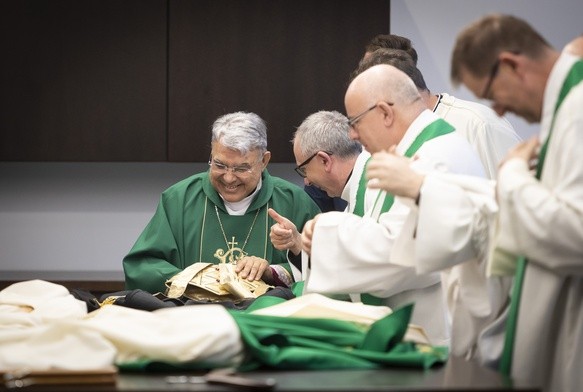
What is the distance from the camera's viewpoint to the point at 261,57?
→ 686cm

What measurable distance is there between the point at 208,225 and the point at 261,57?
1856mm

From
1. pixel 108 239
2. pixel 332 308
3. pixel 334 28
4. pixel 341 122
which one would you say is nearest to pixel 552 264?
pixel 332 308

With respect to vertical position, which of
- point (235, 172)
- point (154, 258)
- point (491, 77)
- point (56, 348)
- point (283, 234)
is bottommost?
point (154, 258)

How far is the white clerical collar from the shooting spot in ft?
17.5

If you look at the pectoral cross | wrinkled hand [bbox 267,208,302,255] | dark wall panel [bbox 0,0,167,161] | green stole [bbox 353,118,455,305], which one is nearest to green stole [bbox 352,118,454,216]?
green stole [bbox 353,118,455,305]

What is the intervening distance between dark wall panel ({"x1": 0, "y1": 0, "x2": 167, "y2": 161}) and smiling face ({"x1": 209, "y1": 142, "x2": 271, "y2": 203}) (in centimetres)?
173

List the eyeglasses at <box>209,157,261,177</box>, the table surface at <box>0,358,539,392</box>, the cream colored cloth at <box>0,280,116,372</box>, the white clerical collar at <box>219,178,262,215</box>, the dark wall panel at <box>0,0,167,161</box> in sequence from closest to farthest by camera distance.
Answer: the table surface at <box>0,358,539,392</box> < the cream colored cloth at <box>0,280,116,372</box> < the eyeglasses at <box>209,157,261,177</box> < the white clerical collar at <box>219,178,262,215</box> < the dark wall panel at <box>0,0,167,161</box>

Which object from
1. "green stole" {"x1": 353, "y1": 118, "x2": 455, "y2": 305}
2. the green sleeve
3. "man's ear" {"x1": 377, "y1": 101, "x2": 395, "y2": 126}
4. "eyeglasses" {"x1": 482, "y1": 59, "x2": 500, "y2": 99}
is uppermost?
"eyeglasses" {"x1": 482, "y1": 59, "x2": 500, "y2": 99}

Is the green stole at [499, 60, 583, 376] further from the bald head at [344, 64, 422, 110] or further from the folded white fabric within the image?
the bald head at [344, 64, 422, 110]

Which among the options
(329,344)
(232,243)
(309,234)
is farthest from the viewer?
(232,243)

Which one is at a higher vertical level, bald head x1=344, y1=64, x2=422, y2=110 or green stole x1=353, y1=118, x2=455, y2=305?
bald head x1=344, y1=64, x2=422, y2=110

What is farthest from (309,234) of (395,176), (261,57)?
(261,57)

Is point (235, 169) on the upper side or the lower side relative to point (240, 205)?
upper

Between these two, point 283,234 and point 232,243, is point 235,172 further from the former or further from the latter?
point 283,234
